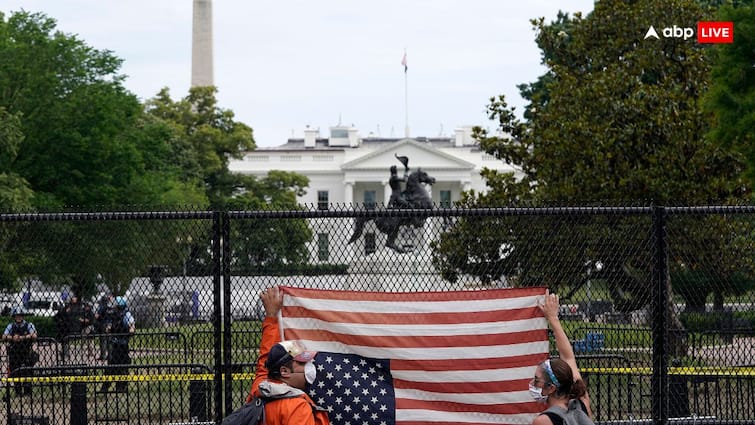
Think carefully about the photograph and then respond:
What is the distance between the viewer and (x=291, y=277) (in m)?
9.16

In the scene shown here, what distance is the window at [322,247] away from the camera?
9312 mm

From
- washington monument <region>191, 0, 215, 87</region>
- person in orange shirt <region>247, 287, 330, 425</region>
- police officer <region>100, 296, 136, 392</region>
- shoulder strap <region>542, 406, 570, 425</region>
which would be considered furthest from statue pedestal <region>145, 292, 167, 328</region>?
washington monument <region>191, 0, 215, 87</region>

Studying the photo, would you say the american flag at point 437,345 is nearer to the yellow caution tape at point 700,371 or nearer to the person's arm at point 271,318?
the person's arm at point 271,318

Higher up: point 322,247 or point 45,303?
point 322,247

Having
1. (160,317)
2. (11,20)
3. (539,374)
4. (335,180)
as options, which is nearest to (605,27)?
(160,317)

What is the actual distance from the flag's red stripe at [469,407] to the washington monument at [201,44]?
98.0 meters

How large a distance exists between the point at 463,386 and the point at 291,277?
67.9 inches

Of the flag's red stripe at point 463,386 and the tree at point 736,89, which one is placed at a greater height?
the tree at point 736,89

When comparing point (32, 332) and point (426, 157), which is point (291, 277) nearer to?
point (32, 332)

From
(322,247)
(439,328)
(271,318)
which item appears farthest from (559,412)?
(322,247)

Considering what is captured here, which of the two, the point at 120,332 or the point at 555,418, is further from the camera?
the point at 120,332

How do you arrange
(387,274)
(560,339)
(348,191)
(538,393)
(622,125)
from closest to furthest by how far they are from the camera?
(538,393)
(560,339)
(387,274)
(622,125)
(348,191)

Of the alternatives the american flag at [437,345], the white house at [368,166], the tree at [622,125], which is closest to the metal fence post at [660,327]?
the american flag at [437,345]

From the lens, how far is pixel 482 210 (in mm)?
8578
